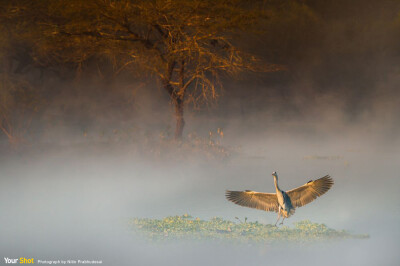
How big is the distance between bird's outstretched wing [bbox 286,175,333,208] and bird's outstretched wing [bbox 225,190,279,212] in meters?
0.23

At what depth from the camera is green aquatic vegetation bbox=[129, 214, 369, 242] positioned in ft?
22.9

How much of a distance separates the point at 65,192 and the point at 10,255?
334 centimetres

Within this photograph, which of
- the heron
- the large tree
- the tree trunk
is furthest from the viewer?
the tree trunk

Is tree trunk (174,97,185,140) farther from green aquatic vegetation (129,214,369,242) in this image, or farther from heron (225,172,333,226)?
heron (225,172,333,226)

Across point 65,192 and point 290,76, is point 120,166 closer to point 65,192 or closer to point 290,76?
point 65,192

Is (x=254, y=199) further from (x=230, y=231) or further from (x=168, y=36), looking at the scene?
(x=168, y=36)

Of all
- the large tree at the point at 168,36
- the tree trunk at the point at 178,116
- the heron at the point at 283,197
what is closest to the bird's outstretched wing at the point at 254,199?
the heron at the point at 283,197

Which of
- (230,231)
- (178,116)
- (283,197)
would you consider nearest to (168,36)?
(178,116)

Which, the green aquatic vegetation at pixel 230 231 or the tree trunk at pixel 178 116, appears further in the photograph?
the tree trunk at pixel 178 116

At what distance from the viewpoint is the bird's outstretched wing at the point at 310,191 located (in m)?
6.93

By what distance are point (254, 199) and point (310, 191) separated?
702 millimetres

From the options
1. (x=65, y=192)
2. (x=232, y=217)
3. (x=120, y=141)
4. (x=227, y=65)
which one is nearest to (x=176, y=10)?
(x=227, y=65)

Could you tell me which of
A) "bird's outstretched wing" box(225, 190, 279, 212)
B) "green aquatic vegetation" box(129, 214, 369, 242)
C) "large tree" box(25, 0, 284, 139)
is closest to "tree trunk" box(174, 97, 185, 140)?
"large tree" box(25, 0, 284, 139)

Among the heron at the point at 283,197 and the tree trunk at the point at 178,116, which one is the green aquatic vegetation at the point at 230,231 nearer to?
the heron at the point at 283,197
